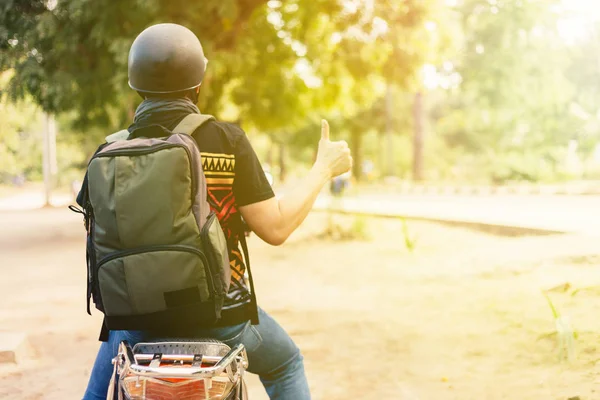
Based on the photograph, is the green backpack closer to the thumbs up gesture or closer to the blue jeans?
the blue jeans

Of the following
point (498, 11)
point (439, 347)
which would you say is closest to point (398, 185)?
point (498, 11)

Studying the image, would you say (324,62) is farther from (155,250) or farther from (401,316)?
(155,250)

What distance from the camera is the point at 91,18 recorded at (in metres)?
13.9

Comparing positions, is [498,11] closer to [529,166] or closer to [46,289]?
[529,166]

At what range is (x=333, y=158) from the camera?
2.46 m

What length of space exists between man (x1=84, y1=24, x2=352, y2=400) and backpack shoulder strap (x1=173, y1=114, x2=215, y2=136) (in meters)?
0.02

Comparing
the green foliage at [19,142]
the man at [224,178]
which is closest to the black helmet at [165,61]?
the man at [224,178]

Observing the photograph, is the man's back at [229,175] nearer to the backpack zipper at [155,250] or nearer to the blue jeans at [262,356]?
the blue jeans at [262,356]

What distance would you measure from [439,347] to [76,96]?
33.8 feet

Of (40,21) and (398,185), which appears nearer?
(40,21)

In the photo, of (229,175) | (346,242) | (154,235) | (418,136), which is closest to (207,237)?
(154,235)

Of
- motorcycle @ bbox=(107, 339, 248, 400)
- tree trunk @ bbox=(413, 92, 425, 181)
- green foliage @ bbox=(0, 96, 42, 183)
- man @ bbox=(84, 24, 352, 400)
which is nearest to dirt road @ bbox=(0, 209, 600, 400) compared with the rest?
man @ bbox=(84, 24, 352, 400)

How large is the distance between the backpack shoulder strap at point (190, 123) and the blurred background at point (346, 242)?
3.09 meters

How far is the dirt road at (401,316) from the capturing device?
17.4 feet
